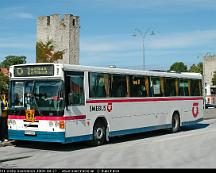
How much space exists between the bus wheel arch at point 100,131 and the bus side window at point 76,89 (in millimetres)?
1163

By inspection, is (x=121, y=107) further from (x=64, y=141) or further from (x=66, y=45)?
(x=66, y=45)

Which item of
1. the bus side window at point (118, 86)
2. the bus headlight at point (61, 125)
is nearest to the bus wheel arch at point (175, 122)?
the bus side window at point (118, 86)

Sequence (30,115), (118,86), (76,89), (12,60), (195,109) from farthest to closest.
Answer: (12,60) < (195,109) < (118,86) < (76,89) < (30,115)

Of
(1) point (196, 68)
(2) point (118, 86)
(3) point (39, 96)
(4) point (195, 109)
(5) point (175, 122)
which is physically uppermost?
(1) point (196, 68)

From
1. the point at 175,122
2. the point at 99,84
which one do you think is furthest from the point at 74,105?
the point at 175,122

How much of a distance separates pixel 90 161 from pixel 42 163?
3.85 feet

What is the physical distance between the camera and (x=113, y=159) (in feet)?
40.2

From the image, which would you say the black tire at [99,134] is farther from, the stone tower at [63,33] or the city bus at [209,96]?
the city bus at [209,96]

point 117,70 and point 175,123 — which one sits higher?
point 117,70

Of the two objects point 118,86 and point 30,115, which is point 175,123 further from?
point 30,115

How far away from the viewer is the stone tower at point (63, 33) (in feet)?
267

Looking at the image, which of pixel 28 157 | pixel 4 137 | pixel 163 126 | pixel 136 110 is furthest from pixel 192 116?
pixel 28 157

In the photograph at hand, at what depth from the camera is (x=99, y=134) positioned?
15.7 meters

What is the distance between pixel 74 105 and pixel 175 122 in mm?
7767
